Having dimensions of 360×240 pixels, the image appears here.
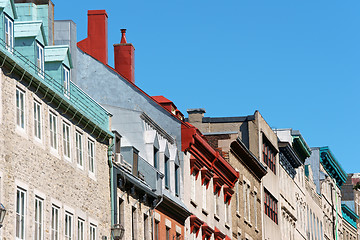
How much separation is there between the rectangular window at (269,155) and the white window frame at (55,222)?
35.5 meters

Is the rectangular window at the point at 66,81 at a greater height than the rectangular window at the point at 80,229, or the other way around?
the rectangular window at the point at 66,81

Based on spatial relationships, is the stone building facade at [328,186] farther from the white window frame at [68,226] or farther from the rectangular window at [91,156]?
the white window frame at [68,226]

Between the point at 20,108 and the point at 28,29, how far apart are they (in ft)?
11.3

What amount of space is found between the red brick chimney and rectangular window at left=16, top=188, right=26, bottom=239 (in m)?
19.4

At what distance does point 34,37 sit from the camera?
97.5 ft

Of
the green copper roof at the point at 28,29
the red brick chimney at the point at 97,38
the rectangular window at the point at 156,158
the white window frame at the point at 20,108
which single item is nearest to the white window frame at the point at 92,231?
the white window frame at the point at 20,108

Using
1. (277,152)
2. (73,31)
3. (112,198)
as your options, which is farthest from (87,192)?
(277,152)

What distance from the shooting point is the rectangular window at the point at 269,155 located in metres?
64.6

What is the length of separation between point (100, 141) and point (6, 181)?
8.98m

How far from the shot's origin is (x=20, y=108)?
1077 inches

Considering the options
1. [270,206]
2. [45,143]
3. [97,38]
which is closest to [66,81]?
[45,143]

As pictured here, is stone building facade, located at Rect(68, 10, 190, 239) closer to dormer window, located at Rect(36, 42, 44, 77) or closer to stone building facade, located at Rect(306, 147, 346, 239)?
dormer window, located at Rect(36, 42, 44, 77)

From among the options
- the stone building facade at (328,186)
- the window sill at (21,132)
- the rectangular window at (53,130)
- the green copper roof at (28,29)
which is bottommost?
the window sill at (21,132)

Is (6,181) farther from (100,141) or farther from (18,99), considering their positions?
(100,141)
